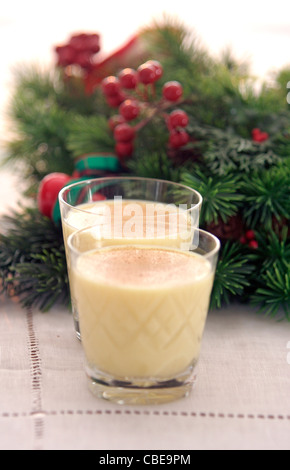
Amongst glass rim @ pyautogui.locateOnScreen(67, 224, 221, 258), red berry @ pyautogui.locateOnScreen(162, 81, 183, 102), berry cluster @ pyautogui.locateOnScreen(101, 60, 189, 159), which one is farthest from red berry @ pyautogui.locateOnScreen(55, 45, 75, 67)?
glass rim @ pyautogui.locateOnScreen(67, 224, 221, 258)

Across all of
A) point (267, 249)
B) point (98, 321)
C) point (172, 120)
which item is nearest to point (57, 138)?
point (172, 120)

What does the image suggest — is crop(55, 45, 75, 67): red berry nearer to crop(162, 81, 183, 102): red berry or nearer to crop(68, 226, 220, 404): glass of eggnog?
crop(162, 81, 183, 102): red berry

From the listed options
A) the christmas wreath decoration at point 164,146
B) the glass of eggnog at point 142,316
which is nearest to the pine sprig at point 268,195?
the christmas wreath decoration at point 164,146

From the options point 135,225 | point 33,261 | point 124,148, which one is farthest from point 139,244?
point 124,148

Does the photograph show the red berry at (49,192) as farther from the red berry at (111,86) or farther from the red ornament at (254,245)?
the red ornament at (254,245)

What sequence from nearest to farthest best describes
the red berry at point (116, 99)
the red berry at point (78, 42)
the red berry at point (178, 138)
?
the red berry at point (178, 138), the red berry at point (116, 99), the red berry at point (78, 42)
